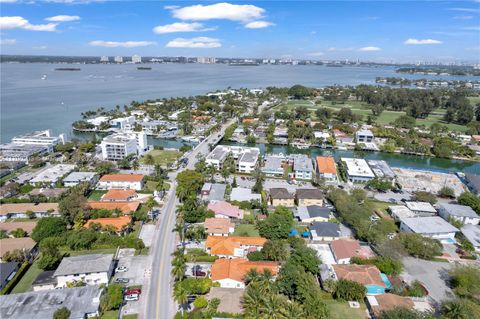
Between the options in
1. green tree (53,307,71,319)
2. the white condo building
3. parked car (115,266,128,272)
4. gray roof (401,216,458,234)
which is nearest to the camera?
green tree (53,307,71,319)

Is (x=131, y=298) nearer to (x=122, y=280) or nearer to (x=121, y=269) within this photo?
(x=122, y=280)

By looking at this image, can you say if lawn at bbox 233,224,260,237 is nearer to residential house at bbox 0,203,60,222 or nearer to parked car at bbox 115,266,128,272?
parked car at bbox 115,266,128,272

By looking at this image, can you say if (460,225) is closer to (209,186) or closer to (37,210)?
(209,186)

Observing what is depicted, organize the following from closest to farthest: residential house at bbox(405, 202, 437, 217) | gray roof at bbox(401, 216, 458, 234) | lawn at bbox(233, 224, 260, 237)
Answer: gray roof at bbox(401, 216, 458, 234), lawn at bbox(233, 224, 260, 237), residential house at bbox(405, 202, 437, 217)

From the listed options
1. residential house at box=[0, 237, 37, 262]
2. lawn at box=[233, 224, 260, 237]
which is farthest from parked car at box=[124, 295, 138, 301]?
lawn at box=[233, 224, 260, 237]


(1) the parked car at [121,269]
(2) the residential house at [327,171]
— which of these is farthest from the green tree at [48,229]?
(2) the residential house at [327,171]

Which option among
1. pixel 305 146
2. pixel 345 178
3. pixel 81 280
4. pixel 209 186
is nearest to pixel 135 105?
pixel 305 146
